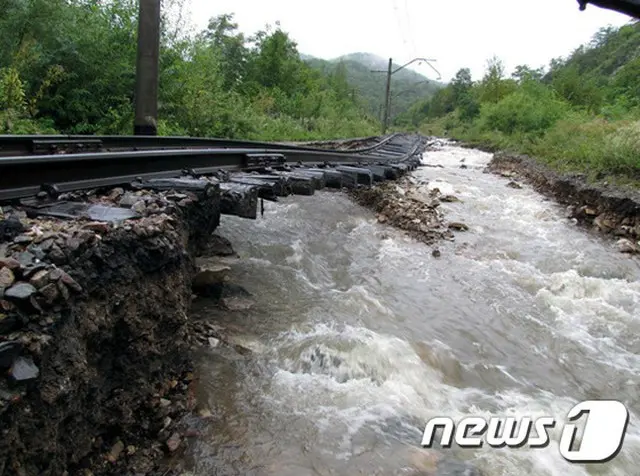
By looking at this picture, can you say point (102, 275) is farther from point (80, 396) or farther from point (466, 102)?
point (466, 102)

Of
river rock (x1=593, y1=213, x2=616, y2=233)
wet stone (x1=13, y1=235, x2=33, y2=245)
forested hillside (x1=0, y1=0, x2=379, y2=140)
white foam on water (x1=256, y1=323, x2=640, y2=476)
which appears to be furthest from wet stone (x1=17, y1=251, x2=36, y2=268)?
river rock (x1=593, y1=213, x2=616, y2=233)

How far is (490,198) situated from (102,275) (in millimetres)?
11952

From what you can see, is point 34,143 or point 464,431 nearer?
point 464,431

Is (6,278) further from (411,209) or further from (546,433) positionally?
(411,209)

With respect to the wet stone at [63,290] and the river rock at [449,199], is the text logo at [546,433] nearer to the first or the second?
the wet stone at [63,290]

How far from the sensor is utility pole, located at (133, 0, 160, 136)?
7.25 meters

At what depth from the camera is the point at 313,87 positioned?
33.3 meters

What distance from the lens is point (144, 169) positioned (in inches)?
161

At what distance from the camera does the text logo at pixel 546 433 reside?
127 inches

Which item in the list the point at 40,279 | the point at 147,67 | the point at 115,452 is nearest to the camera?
the point at 40,279

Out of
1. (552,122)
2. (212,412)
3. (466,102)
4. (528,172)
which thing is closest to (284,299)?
(212,412)

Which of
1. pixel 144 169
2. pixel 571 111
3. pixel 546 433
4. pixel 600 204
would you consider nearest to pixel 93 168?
pixel 144 169

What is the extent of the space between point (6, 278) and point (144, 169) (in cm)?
251

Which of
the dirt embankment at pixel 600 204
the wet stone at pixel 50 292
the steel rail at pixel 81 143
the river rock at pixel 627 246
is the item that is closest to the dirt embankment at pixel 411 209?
the river rock at pixel 627 246
